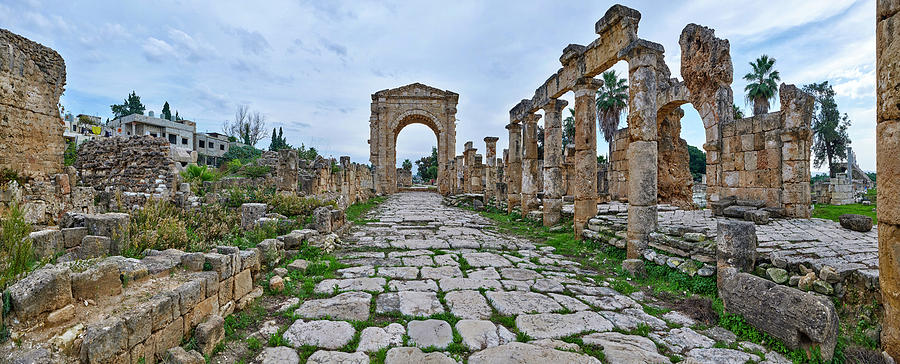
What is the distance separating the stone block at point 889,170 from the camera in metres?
A: 2.73

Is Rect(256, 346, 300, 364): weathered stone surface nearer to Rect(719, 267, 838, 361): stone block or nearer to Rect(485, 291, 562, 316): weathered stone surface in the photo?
Rect(485, 291, 562, 316): weathered stone surface

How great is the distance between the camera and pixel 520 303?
14.2ft

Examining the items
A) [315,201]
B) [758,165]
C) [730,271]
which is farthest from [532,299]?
[758,165]

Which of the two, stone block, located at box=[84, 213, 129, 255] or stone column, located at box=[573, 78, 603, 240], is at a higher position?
stone column, located at box=[573, 78, 603, 240]

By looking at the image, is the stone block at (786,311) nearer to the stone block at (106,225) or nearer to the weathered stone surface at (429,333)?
the weathered stone surface at (429,333)

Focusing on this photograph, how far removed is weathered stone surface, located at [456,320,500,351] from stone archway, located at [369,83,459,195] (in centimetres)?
2614

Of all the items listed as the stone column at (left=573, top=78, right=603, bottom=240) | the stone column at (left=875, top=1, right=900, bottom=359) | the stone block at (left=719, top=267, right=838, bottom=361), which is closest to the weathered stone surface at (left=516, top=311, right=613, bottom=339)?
the stone block at (left=719, top=267, right=838, bottom=361)

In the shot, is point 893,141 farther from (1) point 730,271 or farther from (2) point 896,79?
(1) point 730,271

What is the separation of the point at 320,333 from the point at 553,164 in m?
8.87

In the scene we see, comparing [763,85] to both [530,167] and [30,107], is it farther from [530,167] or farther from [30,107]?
[30,107]

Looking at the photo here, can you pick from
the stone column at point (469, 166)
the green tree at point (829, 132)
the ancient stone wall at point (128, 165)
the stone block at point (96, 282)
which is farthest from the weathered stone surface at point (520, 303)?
the green tree at point (829, 132)

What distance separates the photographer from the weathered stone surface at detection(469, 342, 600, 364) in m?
2.96

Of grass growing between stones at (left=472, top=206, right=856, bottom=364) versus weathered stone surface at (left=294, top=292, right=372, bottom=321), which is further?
weathered stone surface at (left=294, top=292, right=372, bottom=321)

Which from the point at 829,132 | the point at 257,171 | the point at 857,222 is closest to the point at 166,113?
the point at 257,171
